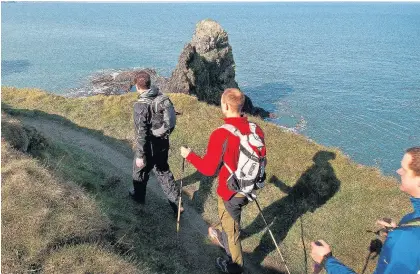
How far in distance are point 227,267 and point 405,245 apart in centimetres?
632

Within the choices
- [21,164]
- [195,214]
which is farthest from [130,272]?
[195,214]

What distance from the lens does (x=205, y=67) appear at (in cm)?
7000

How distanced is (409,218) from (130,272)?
496 centimetres

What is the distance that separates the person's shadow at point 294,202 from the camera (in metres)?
12.0

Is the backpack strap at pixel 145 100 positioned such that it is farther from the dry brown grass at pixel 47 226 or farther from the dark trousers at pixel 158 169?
the dry brown grass at pixel 47 226

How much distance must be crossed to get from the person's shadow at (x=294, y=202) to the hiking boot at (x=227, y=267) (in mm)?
1619

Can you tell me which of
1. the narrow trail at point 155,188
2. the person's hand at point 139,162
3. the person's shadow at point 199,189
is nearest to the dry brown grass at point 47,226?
the person's hand at point 139,162

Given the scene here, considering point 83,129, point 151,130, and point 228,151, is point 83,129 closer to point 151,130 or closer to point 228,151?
point 151,130

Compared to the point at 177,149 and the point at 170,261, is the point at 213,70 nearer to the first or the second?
the point at 177,149

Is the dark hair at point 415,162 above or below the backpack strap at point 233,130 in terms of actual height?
above

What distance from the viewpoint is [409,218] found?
442 centimetres

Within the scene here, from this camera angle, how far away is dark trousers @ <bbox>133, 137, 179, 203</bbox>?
36.6 feet

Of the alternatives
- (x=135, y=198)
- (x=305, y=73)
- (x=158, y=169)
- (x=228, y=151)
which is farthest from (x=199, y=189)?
(x=305, y=73)

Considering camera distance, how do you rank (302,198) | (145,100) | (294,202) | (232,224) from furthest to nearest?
1. (302,198)
2. (294,202)
3. (145,100)
4. (232,224)
